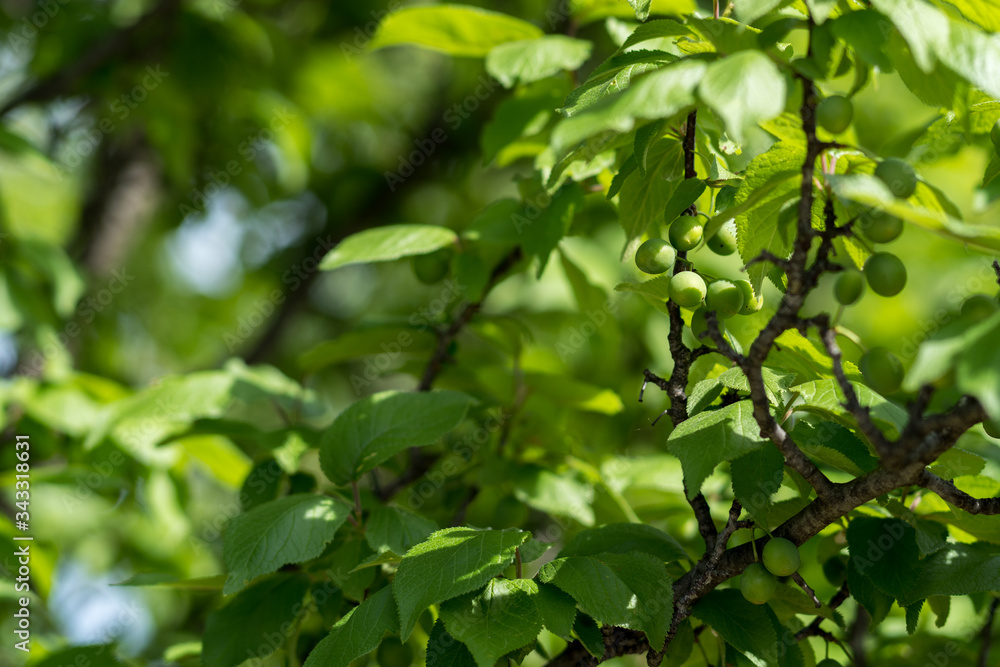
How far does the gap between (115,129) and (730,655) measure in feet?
11.7

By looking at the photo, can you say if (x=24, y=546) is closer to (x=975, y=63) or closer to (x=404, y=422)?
(x=404, y=422)

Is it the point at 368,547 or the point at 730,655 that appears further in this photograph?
the point at 368,547

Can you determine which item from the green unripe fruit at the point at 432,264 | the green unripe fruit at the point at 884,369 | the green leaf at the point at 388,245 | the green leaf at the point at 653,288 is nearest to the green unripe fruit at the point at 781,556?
the green unripe fruit at the point at 884,369

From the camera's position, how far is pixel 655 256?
105 cm

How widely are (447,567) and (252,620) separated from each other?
533 mm

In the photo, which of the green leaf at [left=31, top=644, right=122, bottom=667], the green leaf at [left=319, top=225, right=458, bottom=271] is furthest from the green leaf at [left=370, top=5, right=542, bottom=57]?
the green leaf at [left=31, top=644, right=122, bottom=667]

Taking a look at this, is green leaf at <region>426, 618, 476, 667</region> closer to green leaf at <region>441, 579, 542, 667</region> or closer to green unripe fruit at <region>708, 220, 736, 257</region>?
green leaf at <region>441, 579, 542, 667</region>

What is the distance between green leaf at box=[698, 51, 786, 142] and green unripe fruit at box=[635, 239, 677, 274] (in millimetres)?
322

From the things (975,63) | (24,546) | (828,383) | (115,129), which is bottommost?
(24,546)

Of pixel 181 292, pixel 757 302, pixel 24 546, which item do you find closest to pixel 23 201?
pixel 181 292

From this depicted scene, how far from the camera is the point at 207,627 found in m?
1.36

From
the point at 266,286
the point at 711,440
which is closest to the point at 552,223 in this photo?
the point at 711,440

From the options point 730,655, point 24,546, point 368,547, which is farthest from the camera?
point 24,546

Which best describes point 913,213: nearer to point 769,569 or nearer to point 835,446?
point 835,446
